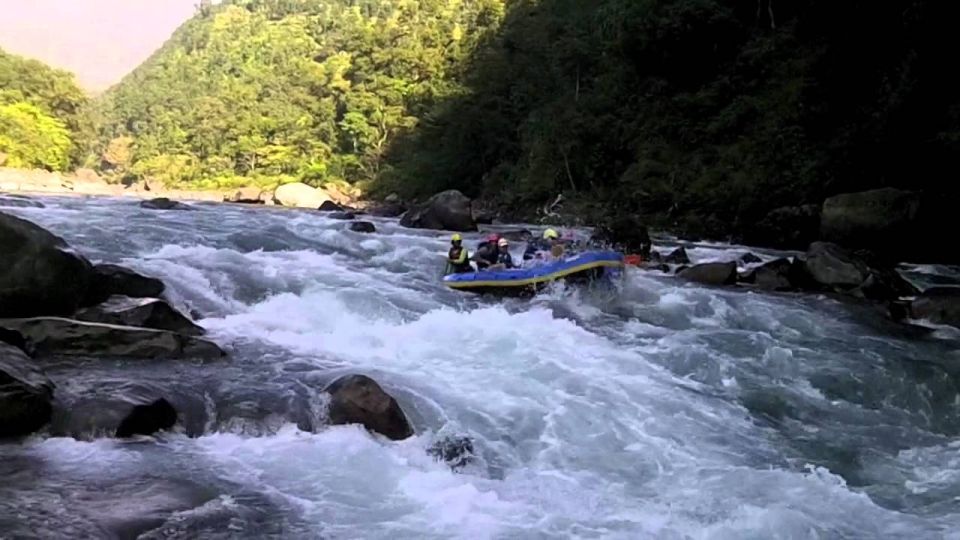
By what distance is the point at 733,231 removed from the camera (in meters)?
20.6

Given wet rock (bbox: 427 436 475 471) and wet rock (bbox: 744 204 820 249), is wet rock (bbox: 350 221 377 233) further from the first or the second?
wet rock (bbox: 427 436 475 471)

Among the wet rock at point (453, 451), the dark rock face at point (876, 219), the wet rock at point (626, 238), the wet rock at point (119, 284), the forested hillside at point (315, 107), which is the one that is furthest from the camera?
the forested hillside at point (315, 107)

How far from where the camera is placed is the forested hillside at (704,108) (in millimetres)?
17109

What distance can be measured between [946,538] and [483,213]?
25.3m

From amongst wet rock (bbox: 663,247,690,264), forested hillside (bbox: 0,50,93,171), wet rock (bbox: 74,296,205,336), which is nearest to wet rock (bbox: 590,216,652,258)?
wet rock (bbox: 663,247,690,264)

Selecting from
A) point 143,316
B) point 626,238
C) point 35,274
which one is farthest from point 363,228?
point 35,274

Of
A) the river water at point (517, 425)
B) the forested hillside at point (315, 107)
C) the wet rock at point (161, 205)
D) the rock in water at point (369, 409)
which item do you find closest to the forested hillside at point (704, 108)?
the forested hillside at point (315, 107)

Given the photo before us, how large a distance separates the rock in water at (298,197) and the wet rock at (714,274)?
30284 mm

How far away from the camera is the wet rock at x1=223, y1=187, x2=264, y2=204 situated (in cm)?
4491

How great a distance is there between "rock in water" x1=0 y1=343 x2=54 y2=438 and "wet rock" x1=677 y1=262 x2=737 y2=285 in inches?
433

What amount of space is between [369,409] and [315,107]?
2320 inches

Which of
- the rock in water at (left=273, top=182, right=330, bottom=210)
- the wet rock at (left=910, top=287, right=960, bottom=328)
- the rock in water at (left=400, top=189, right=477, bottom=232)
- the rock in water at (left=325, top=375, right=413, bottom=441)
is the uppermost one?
the rock in water at (left=325, top=375, right=413, bottom=441)

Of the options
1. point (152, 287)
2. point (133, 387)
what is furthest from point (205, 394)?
point (152, 287)

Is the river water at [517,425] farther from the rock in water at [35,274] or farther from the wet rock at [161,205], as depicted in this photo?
the wet rock at [161,205]
